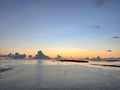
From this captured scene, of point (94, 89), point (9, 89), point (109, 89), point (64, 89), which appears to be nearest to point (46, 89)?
point (64, 89)

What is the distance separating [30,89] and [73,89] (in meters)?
9.30

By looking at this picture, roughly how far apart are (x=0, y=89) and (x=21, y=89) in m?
4.25

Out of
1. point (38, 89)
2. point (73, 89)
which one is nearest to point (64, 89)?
point (73, 89)

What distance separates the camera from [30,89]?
111 ft

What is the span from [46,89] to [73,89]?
19.2ft

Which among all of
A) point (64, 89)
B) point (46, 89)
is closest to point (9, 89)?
point (46, 89)

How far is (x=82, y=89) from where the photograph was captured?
34312 millimetres

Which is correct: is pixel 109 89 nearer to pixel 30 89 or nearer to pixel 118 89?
pixel 118 89

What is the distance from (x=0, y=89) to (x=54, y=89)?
11271 millimetres

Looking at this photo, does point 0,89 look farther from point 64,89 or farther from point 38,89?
point 64,89

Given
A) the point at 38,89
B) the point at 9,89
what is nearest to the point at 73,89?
the point at 38,89

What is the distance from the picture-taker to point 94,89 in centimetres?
3434

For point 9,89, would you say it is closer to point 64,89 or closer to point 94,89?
point 64,89

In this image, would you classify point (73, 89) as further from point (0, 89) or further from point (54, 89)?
point (0, 89)
